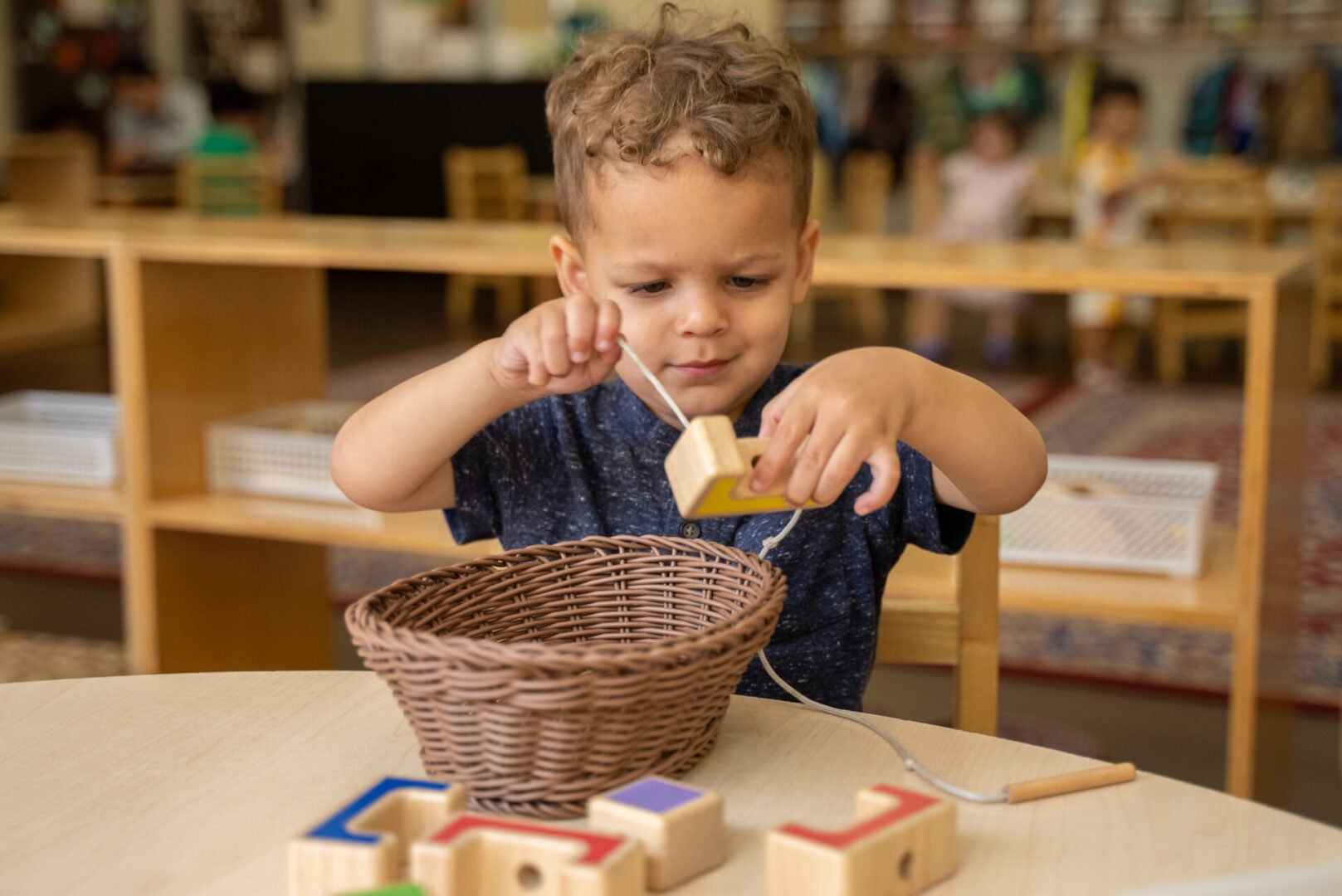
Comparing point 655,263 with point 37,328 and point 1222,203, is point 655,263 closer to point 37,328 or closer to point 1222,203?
point 1222,203

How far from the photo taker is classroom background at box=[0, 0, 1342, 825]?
7.14 feet

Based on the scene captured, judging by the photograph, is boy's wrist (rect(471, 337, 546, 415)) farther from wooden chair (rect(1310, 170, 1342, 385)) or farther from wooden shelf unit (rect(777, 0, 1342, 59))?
wooden shelf unit (rect(777, 0, 1342, 59))

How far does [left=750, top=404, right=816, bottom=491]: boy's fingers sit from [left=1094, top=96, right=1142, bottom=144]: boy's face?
213 inches

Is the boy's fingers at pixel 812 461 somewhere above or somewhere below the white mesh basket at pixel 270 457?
above

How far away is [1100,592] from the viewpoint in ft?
5.88

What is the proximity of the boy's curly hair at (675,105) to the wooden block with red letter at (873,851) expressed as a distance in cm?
54

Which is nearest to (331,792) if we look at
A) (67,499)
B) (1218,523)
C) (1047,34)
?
(67,499)

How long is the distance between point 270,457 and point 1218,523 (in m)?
2.32

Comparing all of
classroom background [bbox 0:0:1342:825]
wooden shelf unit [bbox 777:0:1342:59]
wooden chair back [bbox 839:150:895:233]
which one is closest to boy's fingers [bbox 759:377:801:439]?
classroom background [bbox 0:0:1342:825]

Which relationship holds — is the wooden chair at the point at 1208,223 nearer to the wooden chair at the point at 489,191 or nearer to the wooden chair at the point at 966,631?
the wooden chair at the point at 489,191

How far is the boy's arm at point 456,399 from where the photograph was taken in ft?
2.96

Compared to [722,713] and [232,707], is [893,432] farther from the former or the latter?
[232,707]

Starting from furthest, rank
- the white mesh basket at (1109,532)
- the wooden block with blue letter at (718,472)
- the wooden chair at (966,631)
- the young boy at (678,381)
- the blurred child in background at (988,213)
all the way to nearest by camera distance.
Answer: the blurred child in background at (988,213)
the white mesh basket at (1109,532)
the wooden chair at (966,631)
the young boy at (678,381)
the wooden block with blue letter at (718,472)

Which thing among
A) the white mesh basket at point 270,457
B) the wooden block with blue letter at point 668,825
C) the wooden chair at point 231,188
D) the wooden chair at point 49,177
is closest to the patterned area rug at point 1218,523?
the white mesh basket at point 270,457
